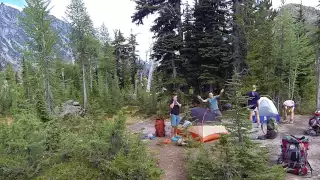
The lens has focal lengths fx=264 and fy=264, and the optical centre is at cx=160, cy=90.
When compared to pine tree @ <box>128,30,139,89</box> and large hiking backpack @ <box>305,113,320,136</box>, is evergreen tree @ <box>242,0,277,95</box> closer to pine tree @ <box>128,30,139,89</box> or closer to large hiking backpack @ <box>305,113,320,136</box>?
large hiking backpack @ <box>305,113,320,136</box>

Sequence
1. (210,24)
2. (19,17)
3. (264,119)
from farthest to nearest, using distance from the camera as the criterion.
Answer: (210,24) < (19,17) < (264,119)

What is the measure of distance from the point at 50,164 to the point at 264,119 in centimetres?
762

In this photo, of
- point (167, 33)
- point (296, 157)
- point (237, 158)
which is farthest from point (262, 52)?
point (237, 158)

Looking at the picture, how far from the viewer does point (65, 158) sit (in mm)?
8281

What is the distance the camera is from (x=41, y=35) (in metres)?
15.8

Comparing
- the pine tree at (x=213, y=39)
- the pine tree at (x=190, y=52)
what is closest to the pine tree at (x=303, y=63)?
the pine tree at (x=213, y=39)

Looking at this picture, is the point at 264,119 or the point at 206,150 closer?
the point at 206,150

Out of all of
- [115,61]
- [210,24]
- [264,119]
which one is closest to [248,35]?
[210,24]

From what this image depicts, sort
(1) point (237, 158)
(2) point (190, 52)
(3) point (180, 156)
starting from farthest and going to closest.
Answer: (2) point (190, 52) → (3) point (180, 156) → (1) point (237, 158)

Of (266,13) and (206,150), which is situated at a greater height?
(266,13)

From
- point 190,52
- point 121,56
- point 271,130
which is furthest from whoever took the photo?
point 121,56

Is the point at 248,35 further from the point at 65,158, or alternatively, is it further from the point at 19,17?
the point at 19,17

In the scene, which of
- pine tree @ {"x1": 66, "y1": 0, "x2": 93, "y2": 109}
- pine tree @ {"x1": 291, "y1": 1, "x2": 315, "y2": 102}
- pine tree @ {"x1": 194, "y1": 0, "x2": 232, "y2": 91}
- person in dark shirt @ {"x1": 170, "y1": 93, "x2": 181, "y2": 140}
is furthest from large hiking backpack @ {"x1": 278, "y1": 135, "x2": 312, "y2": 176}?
pine tree @ {"x1": 66, "y1": 0, "x2": 93, "y2": 109}

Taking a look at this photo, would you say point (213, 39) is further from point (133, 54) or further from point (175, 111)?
point (133, 54)
